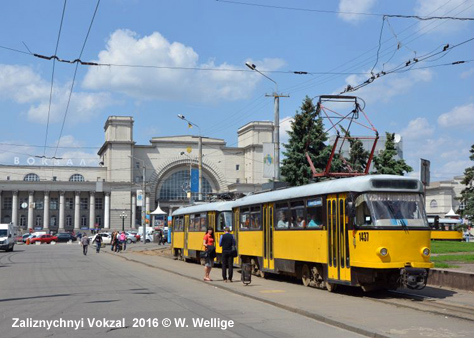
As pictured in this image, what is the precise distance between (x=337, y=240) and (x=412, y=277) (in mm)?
2112

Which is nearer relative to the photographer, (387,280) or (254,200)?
(387,280)

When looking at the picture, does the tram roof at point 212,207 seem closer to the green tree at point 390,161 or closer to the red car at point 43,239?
the green tree at point 390,161

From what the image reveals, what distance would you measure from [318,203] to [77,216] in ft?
335

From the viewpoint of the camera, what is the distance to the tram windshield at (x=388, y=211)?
14.6 metres

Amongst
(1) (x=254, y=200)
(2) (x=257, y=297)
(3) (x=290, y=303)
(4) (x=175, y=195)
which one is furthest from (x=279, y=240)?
(4) (x=175, y=195)

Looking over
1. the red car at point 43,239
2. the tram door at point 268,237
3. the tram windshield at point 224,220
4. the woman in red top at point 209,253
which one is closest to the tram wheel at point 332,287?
the tram door at point 268,237

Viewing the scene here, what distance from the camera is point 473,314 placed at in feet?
38.9

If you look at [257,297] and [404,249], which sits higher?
[404,249]

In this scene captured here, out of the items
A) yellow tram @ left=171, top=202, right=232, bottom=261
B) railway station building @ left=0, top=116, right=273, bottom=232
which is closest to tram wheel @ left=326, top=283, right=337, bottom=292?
yellow tram @ left=171, top=202, right=232, bottom=261

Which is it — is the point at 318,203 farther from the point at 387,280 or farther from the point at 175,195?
the point at 175,195

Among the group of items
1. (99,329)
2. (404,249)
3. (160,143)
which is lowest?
(99,329)

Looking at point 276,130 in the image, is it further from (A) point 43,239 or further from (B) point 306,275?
(A) point 43,239

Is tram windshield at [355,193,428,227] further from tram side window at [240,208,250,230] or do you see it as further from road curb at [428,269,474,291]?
tram side window at [240,208,250,230]

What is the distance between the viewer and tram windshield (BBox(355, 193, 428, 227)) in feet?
47.9
